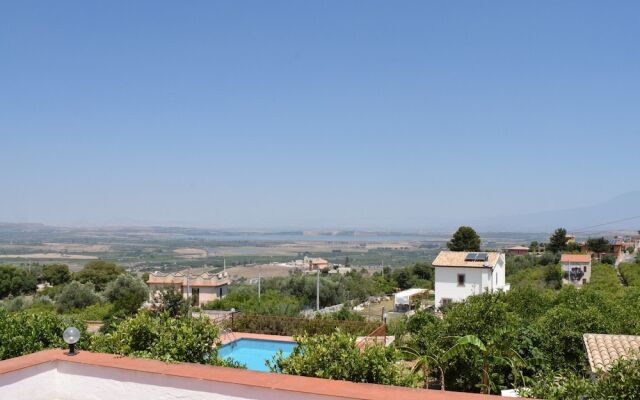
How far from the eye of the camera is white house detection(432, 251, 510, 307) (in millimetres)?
30219

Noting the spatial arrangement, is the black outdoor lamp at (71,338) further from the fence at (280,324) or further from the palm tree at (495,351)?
the fence at (280,324)

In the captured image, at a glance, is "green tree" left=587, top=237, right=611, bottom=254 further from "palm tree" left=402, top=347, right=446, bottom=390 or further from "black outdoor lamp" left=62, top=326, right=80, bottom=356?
"black outdoor lamp" left=62, top=326, right=80, bottom=356

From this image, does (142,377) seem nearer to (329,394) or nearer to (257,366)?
(329,394)

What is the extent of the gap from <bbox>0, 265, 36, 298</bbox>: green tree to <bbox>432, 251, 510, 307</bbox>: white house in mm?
35770

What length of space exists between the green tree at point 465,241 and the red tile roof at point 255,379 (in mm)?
46007

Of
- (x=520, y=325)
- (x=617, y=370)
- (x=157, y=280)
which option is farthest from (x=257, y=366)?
(x=157, y=280)

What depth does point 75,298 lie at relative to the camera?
1283 inches

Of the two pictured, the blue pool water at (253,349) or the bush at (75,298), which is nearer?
the blue pool water at (253,349)

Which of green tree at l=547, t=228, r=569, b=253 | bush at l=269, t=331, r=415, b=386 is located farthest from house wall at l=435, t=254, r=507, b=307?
green tree at l=547, t=228, r=569, b=253

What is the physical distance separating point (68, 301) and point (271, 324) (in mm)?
19463

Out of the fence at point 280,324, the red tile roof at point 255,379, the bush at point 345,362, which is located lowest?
the fence at point 280,324

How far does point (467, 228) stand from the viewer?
1964 inches

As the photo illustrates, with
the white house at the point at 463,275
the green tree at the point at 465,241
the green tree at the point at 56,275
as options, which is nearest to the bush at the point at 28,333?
the white house at the point at 463,275

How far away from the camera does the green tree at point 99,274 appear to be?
48469 mm
